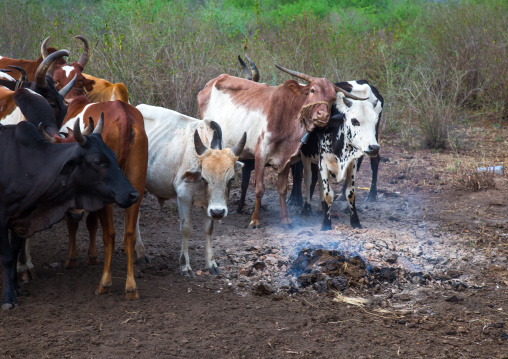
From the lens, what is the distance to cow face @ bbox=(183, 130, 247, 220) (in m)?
4.97

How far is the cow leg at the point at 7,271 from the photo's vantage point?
4.46 m

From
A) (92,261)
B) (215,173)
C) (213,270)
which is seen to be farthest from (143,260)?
(215,173)

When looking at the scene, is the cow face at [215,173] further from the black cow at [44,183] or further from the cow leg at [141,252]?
the cow leg at [141,252]

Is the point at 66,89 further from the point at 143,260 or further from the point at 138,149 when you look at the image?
the point at 143,260

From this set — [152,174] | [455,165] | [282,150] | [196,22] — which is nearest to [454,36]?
[455,165]

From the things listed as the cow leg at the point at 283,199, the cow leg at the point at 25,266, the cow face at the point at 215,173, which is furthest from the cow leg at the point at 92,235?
the cow leg at the point at 283,199

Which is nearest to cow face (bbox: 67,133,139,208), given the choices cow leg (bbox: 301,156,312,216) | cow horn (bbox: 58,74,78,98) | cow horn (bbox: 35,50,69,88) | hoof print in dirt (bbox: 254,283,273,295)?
hoof print in dirt (bbox: 254,283,273,295)

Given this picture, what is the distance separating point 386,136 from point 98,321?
759 cm

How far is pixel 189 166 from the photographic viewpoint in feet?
17.7

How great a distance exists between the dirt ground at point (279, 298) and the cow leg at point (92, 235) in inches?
5.5

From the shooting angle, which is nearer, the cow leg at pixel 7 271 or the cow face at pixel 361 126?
the cow leg at pixel 7 271

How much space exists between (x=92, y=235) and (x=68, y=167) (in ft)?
3.79

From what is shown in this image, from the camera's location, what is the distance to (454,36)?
469 inches

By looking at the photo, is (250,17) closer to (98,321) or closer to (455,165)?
(455,165)
